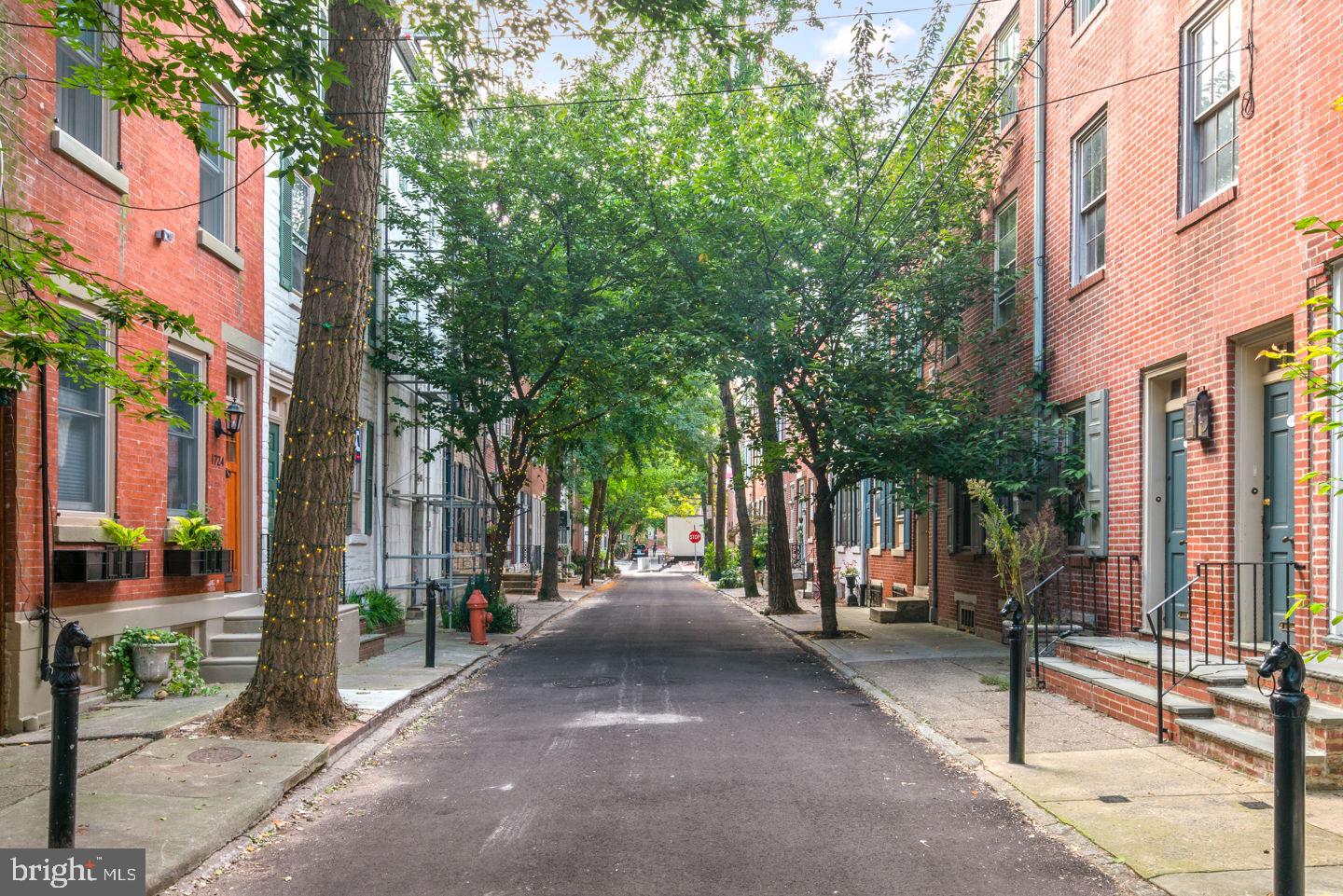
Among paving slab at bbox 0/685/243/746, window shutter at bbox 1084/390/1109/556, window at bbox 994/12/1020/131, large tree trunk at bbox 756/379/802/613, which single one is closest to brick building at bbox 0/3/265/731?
paving slab at bbox 0/685/243/746

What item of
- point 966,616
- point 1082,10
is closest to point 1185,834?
point 1082,10

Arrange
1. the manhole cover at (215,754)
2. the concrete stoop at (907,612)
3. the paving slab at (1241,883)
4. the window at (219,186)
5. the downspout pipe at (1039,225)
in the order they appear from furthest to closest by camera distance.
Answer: the concrete stoop at (907,612), the downspout pipe at (1039,225), the window at (219,186), the manhole cover at (215,754), the paving slab at (1241,883)

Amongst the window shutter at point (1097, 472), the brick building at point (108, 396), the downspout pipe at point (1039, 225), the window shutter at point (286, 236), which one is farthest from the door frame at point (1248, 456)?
the window shutter at point (286, 236)

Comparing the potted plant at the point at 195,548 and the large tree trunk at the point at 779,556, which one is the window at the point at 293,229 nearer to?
the potted plant at the point at 195,548

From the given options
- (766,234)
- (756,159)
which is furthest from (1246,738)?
(756,159)

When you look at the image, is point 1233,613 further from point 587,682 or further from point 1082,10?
point 1082,10

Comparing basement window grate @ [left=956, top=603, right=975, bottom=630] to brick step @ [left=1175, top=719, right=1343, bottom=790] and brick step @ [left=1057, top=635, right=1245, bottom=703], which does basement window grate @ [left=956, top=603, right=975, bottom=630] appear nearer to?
brick step @ [left=1057, top=635, right=1245, bottom=703]

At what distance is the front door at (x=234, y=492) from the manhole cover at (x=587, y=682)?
4.26 m

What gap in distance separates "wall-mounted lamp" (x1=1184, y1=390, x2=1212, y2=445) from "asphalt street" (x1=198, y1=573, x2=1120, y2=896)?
397 cm

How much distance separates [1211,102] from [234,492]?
11690 millimetres

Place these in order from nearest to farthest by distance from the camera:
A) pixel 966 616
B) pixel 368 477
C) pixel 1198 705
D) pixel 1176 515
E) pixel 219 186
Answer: pixel 1198 705, pixel 1176 515, pixel 219 186, pixel 966 616, pixel 368 477

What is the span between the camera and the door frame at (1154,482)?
11562 mm

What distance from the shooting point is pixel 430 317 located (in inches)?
771

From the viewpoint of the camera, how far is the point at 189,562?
36.2 ft
